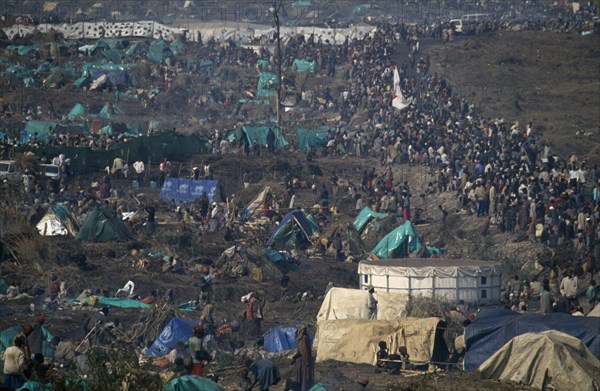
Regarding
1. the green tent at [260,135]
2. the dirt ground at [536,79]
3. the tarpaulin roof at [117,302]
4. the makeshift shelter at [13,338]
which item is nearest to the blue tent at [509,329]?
the makeshift shelter at [13,338]

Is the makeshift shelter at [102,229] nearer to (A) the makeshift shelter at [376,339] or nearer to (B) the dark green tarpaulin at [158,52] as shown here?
(A) the makeshift shelter at [376,339]

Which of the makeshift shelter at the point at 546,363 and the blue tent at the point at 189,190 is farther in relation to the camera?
the blue tent at the point at 189,190

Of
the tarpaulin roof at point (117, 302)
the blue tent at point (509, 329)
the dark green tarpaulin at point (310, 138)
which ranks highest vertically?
the blue tent at point (509, 329)

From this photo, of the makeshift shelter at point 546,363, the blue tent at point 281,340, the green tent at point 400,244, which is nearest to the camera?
the makeshift shelter at point 546,363

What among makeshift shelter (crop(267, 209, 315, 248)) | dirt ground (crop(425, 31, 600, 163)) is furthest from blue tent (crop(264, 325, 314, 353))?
dirt ground (crop(425, 31, 600, 163))

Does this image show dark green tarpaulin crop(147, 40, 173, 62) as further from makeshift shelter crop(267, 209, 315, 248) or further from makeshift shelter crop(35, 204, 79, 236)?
makeshift shelter crop(35, 204, 79, 236)

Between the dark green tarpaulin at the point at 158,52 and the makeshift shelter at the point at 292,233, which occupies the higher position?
the dark green tarpaulin at the point at 158,52

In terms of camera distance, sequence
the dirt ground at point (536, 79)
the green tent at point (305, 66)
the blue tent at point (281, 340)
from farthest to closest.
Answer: the green tent at point (305, 66) < the dirt ground at point (536, 79) < the blue tent at point (281, 340)
